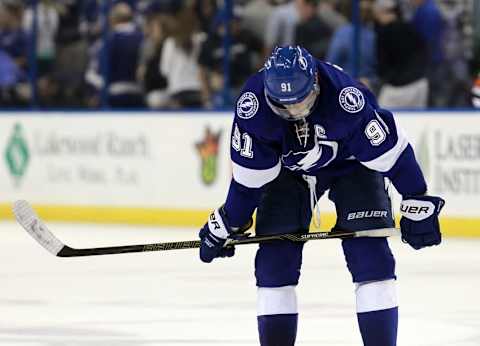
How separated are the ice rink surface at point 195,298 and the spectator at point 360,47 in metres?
1.54

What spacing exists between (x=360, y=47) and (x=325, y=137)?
646 centimetres

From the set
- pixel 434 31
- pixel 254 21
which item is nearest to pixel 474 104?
pixel 434 31

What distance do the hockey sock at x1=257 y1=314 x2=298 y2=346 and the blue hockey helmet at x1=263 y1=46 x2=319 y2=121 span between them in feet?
2.22

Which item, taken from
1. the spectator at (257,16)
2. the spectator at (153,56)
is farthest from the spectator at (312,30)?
the spectator at (153,56)

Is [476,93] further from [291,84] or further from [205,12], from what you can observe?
[291,84]

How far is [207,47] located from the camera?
11375 mm

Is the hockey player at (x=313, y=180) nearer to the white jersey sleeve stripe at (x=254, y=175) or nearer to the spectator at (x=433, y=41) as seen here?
the white jersey sleeve stripe at (x=254, y=175)

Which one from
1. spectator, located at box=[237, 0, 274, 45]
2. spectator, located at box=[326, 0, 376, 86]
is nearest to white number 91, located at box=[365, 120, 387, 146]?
spectator, located at box=[326, 0, 376, 86]

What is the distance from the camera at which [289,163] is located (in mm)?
4391

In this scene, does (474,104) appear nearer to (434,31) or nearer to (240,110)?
(434,31)

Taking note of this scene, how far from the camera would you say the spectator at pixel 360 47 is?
1060 cm

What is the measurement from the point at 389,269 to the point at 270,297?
15.7 inches

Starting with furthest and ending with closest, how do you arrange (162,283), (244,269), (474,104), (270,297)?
(474,104) < (244,269) < (162,283) < (270,297)

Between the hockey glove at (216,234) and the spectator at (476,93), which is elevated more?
the hockey glove at (216,234)
